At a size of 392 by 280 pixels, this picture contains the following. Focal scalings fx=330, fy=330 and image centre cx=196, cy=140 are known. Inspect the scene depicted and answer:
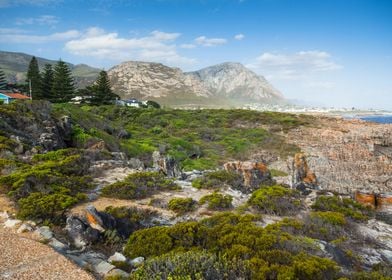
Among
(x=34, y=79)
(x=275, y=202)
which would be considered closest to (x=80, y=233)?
(x=275, y=202)

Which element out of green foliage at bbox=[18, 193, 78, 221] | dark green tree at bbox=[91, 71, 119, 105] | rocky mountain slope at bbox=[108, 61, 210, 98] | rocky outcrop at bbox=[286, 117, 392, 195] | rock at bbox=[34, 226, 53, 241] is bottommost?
rocky outcrop at bbox=[286, 117, 392, 195]

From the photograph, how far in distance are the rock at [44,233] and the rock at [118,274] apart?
216 cm

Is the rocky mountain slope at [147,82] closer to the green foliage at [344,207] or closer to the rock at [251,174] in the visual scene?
the rock at [251,174]

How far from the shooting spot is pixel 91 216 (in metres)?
8.04

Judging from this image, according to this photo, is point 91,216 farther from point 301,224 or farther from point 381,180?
point 381,180

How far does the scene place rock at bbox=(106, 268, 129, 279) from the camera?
18.7 ft

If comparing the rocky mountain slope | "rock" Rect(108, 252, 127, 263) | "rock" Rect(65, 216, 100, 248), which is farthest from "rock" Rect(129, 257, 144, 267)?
the rocky mountain slope

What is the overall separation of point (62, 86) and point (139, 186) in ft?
127

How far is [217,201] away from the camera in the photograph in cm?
1061

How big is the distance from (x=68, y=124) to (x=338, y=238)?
16.9 meters

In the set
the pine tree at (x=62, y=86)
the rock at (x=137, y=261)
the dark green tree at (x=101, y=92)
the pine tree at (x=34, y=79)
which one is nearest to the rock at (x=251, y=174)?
the rock at (x=137, y=261)

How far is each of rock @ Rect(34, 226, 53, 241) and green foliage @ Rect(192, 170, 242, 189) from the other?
6.30 metres

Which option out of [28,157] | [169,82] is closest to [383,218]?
[28,157]

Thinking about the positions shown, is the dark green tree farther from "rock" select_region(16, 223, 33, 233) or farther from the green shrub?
"rock" select_region(16, 223, 33, 233)
